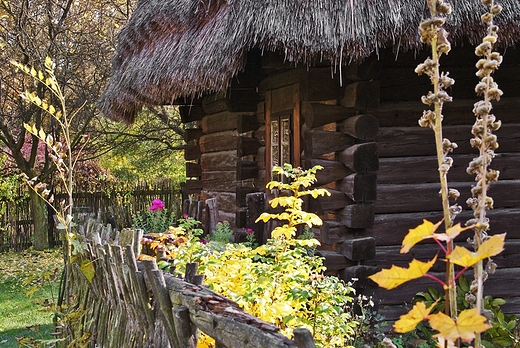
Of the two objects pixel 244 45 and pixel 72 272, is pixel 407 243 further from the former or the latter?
pixel 244 45

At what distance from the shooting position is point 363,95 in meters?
5.78

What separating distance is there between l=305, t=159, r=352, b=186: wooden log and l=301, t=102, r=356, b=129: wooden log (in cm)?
33

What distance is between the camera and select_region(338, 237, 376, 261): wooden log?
5723 millimetres

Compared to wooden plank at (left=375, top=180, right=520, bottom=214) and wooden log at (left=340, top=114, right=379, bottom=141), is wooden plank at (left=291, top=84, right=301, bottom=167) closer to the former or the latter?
wooden log at (left=340, top=114, right=379, bottom=141)

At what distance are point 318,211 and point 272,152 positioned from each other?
1.77m

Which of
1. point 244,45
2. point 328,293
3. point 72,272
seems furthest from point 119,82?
point 328,293

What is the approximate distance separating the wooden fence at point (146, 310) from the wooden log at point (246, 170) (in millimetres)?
3317

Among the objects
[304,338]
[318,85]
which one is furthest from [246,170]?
[304,338]

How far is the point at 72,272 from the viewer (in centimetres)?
473

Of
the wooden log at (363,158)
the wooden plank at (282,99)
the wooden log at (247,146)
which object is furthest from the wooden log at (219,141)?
the wooden log at (363,158)

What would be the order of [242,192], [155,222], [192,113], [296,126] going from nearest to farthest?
1. [296,126]
2. [242,192]
3. [155,222]
4. [192,113]

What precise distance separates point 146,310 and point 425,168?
384 centimetres

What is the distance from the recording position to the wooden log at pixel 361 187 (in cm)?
570

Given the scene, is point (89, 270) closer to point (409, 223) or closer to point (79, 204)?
point (409, 223)
